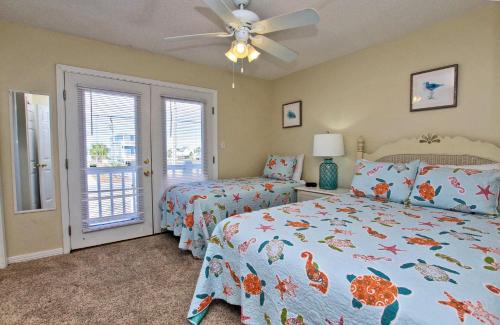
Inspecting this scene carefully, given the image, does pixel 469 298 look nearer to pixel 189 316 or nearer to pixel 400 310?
pixel 400 310

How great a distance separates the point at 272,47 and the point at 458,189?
1.81 metres

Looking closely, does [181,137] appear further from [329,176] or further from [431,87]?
[431,87]

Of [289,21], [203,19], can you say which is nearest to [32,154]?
[203,19]

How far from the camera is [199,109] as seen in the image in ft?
11.4

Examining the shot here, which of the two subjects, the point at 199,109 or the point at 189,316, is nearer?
the point at 189,316

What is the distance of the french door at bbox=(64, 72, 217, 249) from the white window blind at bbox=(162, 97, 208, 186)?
0.5 inches

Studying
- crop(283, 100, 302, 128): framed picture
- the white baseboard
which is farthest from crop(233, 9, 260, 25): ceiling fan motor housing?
the white baseboard

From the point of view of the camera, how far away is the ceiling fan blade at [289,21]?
1.57 meters

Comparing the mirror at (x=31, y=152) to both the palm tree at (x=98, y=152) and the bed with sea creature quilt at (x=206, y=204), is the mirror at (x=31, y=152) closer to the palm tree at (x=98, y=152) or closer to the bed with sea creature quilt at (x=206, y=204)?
the palm tree at (x=98, y=152)

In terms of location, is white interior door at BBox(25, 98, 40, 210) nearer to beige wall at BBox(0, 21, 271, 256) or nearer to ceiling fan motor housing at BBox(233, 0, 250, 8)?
beige wall at BBox(0, 21, 271, 256)

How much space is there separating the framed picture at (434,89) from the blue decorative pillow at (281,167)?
5.19 ft

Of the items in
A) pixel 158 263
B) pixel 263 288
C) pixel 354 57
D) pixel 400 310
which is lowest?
pixel 158 263

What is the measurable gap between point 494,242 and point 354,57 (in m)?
2.44

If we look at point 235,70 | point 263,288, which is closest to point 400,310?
point 263,288
